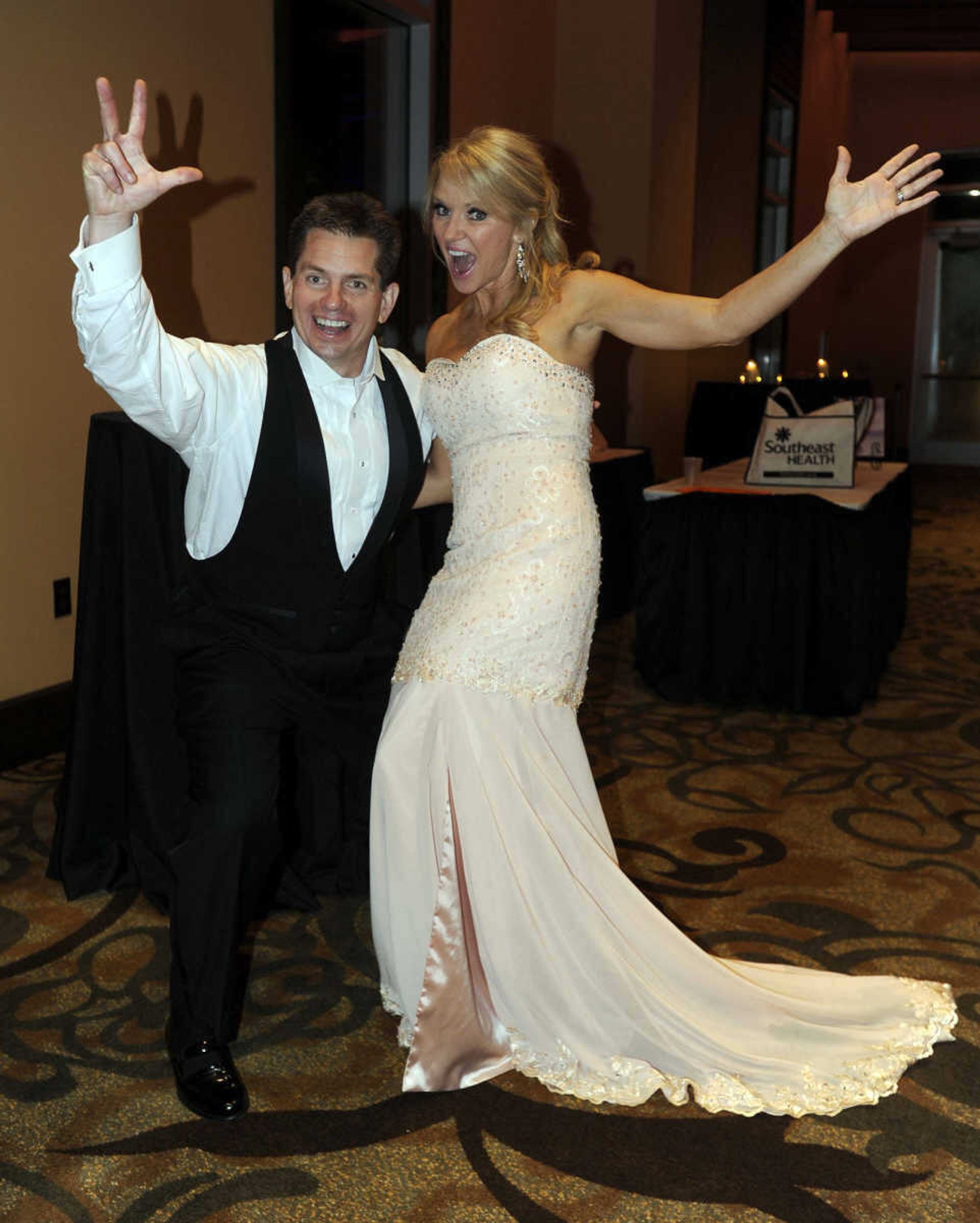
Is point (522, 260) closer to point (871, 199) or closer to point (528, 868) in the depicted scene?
point (871, 199)

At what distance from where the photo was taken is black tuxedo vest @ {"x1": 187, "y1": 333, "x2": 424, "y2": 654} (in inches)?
92.6

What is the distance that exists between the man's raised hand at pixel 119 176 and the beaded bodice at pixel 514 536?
67cm

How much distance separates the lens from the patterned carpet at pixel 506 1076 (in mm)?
2014

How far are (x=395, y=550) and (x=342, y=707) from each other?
2.23 feet

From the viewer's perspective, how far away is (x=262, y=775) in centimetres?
230

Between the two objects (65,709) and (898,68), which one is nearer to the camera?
(65,709)

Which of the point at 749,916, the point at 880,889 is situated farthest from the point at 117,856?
the point at 880,889

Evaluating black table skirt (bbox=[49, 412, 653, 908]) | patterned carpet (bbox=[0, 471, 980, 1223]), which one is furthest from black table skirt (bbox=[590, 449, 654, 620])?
black table skirt (bbox=[49, 412, 653, 908])

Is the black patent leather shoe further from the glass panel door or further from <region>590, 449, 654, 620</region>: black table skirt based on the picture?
the glass panel door

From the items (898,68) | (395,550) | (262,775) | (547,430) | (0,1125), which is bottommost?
(0,1125)

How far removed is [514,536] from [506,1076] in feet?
3.17

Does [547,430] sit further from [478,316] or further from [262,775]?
[262,775]

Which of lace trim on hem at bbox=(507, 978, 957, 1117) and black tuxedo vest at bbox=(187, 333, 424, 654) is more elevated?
black tuxedo vest at bbox=(187, 333, 424, 654)

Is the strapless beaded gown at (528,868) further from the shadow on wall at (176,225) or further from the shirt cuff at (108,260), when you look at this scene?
the shadow on wall at (176,225)
